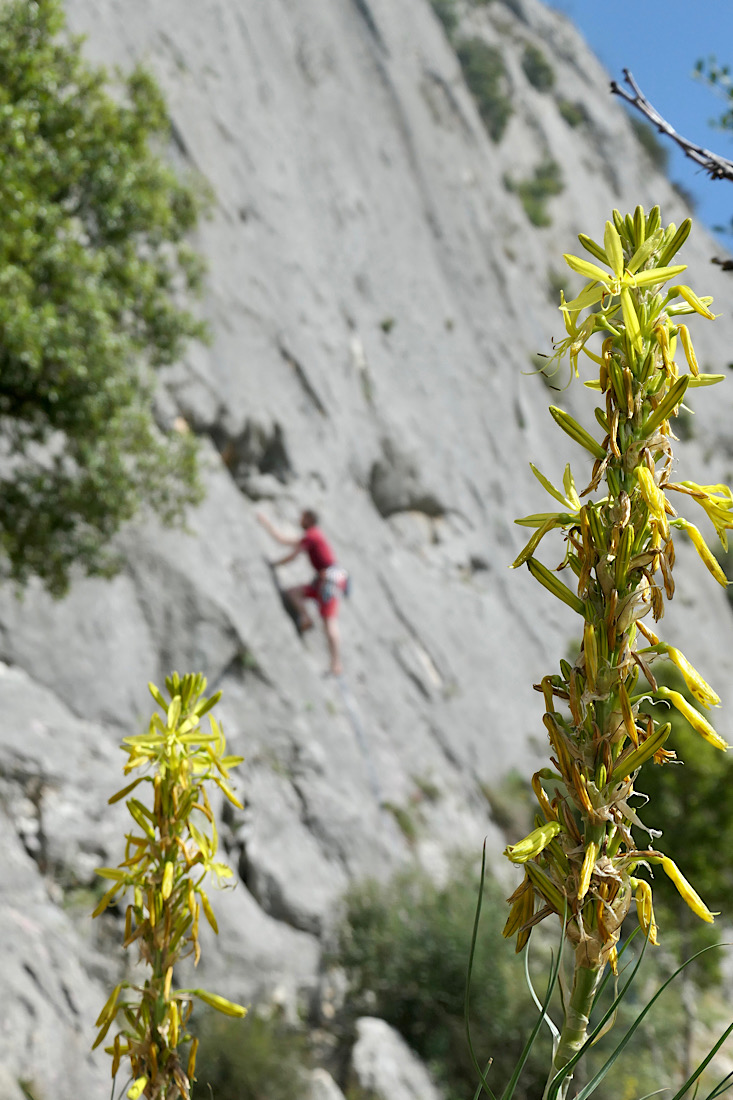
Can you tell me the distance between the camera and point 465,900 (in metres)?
8.43

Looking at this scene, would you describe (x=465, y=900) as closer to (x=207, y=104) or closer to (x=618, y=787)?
(x=618, y=787)

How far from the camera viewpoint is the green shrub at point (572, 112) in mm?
30094

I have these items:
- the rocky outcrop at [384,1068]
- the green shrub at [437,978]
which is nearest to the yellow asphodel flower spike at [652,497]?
the rocky outcrop at [384,1068]

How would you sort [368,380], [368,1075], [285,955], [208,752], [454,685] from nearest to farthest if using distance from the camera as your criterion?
[208,752], [368,1075], [285,955], [454,685], [368,380]

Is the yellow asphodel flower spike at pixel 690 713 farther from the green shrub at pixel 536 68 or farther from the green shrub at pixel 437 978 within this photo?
the green shrub at pixel 536 68

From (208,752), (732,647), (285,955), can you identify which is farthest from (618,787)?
(732,647)

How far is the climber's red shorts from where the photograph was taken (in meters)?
10.4

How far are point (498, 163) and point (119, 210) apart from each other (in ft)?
67.8

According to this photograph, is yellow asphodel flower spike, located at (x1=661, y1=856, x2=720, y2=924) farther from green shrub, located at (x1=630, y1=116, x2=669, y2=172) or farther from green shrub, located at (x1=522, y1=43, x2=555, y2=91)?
green shrub, located at (x1=630, y1=116, x2=669, y2=172)

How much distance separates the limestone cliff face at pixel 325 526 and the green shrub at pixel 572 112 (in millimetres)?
7005

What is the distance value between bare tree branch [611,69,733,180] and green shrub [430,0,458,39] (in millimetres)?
27495

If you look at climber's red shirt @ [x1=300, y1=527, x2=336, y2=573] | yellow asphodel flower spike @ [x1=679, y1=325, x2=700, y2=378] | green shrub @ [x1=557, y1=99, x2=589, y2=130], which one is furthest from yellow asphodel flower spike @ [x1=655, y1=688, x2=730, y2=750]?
green shrub @ [x1=557, y1=99, x2=589, y2=130]

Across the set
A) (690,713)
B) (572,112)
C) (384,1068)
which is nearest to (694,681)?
(690,713)

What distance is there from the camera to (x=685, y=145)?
7.11ft
